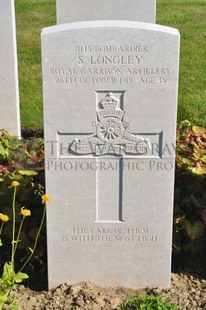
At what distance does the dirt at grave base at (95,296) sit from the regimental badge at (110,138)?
0.93 m

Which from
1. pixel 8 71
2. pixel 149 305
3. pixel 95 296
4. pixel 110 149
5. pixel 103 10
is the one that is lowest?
pixel 95 296

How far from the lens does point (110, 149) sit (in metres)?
3.56

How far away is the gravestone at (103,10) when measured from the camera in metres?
6.08

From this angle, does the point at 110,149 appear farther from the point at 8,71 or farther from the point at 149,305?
the point at 8,71

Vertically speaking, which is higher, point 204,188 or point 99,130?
point 99,130

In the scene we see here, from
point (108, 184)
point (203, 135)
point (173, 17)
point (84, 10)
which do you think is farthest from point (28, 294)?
point (173, 17)

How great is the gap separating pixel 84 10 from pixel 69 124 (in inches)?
121

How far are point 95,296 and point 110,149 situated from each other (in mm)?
967

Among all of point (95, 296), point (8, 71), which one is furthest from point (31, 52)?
point (95, 296)

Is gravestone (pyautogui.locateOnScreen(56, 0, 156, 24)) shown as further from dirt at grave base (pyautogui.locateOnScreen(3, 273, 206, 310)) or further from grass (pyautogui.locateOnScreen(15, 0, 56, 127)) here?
dirt at grave base (pyautogui.locateOnScreen(3, 273, 206, 310))

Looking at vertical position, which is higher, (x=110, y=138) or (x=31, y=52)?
(x=31, y=52)

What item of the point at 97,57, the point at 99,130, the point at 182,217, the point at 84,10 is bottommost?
the point at 182,217

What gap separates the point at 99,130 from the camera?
3508 mm

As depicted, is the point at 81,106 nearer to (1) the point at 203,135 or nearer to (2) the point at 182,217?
(2) the point at 182,217
